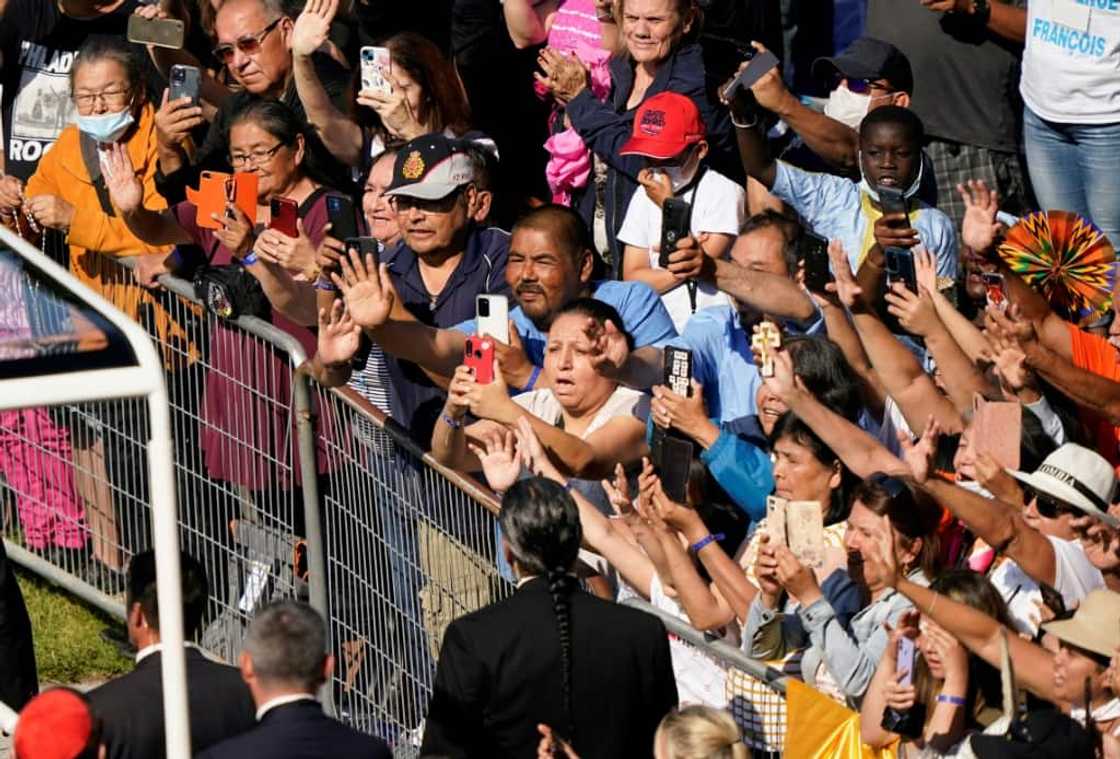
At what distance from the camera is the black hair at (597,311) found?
803cm

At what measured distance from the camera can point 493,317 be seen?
26.6 feet

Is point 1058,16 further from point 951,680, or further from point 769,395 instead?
point 951,680

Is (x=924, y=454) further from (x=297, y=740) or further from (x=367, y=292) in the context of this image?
(x=297, y=740)

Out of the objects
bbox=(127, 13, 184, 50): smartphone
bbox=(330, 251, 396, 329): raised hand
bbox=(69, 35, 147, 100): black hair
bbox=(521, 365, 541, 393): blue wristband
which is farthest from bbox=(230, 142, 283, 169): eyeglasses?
bbox=(521, 365, 541, 393): blue wristband

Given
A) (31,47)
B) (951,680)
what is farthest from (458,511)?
(31,47)

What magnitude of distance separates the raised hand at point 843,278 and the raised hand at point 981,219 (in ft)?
1.44

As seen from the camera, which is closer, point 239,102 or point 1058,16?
point 1058,16

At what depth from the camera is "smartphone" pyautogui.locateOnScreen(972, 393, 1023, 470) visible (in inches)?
278

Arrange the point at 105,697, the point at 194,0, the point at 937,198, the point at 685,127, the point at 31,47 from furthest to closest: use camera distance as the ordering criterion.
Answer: the point at 194,0 < the point at 31,47 < the point at 937,198 < the point at 685,127 < the point at 105,697

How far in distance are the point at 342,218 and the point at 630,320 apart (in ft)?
4.02

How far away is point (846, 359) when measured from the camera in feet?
26.5

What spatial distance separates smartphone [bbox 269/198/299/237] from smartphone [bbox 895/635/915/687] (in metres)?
3.19

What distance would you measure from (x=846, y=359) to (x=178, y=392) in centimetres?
266

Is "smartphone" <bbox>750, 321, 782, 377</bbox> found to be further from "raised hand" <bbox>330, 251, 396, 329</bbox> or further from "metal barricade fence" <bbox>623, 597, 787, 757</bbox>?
"raised hand" <bbox>330, 251, 396, 329</bbox>
